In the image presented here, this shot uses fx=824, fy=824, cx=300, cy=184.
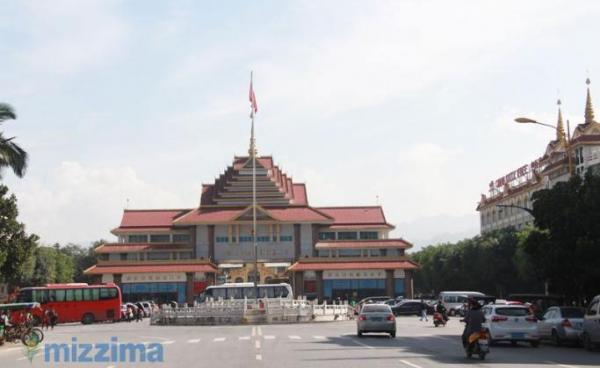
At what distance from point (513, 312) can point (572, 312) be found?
306cm

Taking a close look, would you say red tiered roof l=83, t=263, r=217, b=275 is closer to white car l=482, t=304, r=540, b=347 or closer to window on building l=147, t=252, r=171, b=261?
window on building l=147, t=252, r=171, b=261

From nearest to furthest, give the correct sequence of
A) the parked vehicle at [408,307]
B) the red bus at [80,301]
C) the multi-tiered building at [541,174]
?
the red bus at [80,301]
the parked vehicle at [408,307]
the multi-tiered building at [541,174]

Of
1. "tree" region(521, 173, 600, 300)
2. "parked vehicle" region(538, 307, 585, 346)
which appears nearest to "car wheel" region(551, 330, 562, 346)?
"parked vehicle" region(538, 307, 585, 346)

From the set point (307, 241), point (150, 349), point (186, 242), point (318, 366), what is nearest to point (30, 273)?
point (186, 242)

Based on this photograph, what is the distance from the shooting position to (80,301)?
57.2 metres

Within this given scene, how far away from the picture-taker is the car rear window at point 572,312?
94.0 feet

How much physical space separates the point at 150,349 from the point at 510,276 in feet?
214

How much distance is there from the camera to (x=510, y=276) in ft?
282

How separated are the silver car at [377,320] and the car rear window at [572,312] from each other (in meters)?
7.09

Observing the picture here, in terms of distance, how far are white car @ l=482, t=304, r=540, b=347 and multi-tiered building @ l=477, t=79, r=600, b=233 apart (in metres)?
39.4

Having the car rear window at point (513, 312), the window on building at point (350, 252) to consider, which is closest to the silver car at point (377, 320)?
the car rear window at point (513, 312)

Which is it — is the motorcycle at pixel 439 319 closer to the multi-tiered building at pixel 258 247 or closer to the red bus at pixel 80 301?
the red bus at pixel 80 301

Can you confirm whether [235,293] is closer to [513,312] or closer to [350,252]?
[350,252]

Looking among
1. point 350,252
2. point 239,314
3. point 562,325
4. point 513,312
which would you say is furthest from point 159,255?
point 513,312
